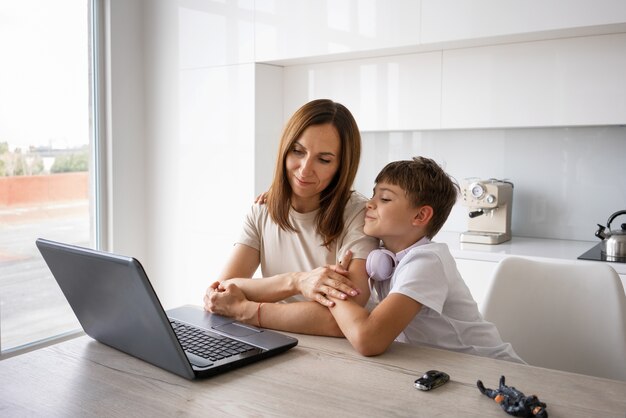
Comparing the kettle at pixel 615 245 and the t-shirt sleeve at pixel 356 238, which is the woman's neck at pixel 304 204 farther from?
the kettle at pixel 615 245

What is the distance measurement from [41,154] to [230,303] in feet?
7.13

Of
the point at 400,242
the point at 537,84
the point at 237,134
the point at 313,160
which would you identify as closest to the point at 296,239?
the point at 313,160

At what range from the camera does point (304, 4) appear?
3100mm

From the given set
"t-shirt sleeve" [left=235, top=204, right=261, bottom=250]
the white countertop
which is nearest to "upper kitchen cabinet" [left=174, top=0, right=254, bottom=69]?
the white countertop

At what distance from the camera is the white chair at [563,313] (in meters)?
1.66

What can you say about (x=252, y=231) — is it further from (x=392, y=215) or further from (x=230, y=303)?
(x=392, y=215)

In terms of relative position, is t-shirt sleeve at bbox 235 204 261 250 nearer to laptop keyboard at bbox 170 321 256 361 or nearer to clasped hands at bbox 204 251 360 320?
clasped hands at bbox 204 251 360 320

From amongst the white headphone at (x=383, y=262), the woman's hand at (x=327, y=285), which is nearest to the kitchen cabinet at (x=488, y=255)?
the white headphone at (x=383, y=262)

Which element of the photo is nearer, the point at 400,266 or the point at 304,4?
the point at 400,266

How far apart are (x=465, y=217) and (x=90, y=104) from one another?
217 centimetres

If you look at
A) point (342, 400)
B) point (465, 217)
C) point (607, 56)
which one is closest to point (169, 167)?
point (465, 217)

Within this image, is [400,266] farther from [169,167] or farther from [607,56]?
[169,167]

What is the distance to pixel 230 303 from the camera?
155 centimetres

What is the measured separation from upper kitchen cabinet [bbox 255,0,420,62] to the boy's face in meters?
1.48
